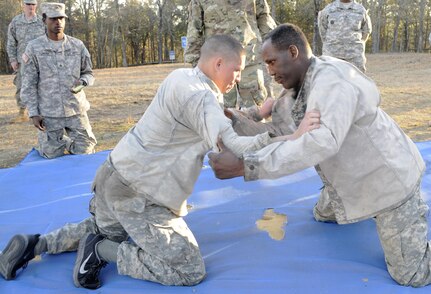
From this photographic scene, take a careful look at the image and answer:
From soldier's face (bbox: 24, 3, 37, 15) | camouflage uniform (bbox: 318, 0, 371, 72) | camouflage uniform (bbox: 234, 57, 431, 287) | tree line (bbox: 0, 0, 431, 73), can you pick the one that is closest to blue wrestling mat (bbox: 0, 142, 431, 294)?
camouflage uniform (bbox: 234, 57, 431, 287)

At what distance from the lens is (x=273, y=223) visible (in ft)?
10.6

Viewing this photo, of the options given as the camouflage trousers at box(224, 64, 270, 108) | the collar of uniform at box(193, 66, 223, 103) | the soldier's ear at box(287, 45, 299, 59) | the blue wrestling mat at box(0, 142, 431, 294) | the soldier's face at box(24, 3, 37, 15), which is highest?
the soldier's face at box(24, 3, 37, 15)

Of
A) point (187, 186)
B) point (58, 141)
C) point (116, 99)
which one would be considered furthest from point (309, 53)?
point (116, 99)

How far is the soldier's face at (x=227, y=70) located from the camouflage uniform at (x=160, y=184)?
5cm

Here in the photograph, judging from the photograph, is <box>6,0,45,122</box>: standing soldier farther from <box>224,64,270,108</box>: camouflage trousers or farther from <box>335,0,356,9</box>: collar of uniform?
<box>335,0,356,9</box>: collar of uniform

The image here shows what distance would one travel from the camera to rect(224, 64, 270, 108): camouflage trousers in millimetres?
5379

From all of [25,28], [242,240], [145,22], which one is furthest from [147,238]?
[145,22]

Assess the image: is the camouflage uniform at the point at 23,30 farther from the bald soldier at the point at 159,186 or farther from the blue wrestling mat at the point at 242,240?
the bald soldier at the point at 159,186

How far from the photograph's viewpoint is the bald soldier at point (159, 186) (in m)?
2.52

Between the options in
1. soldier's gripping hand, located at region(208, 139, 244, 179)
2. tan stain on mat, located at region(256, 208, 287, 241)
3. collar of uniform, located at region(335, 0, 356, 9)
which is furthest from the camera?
collar of uniform, located at region(335, 0, 356, 9)

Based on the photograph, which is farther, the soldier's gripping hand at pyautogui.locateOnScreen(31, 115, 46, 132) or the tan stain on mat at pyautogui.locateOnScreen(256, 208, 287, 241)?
the soldier's gripping hand at pyautogui.locateOnScreen(31, 115, 46, 132)

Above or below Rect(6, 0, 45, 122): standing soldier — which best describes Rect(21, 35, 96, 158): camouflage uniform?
below

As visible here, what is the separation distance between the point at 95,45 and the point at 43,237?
3885 cm

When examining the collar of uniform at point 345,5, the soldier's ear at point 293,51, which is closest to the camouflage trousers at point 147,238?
the soldier's ear at point 293,51
